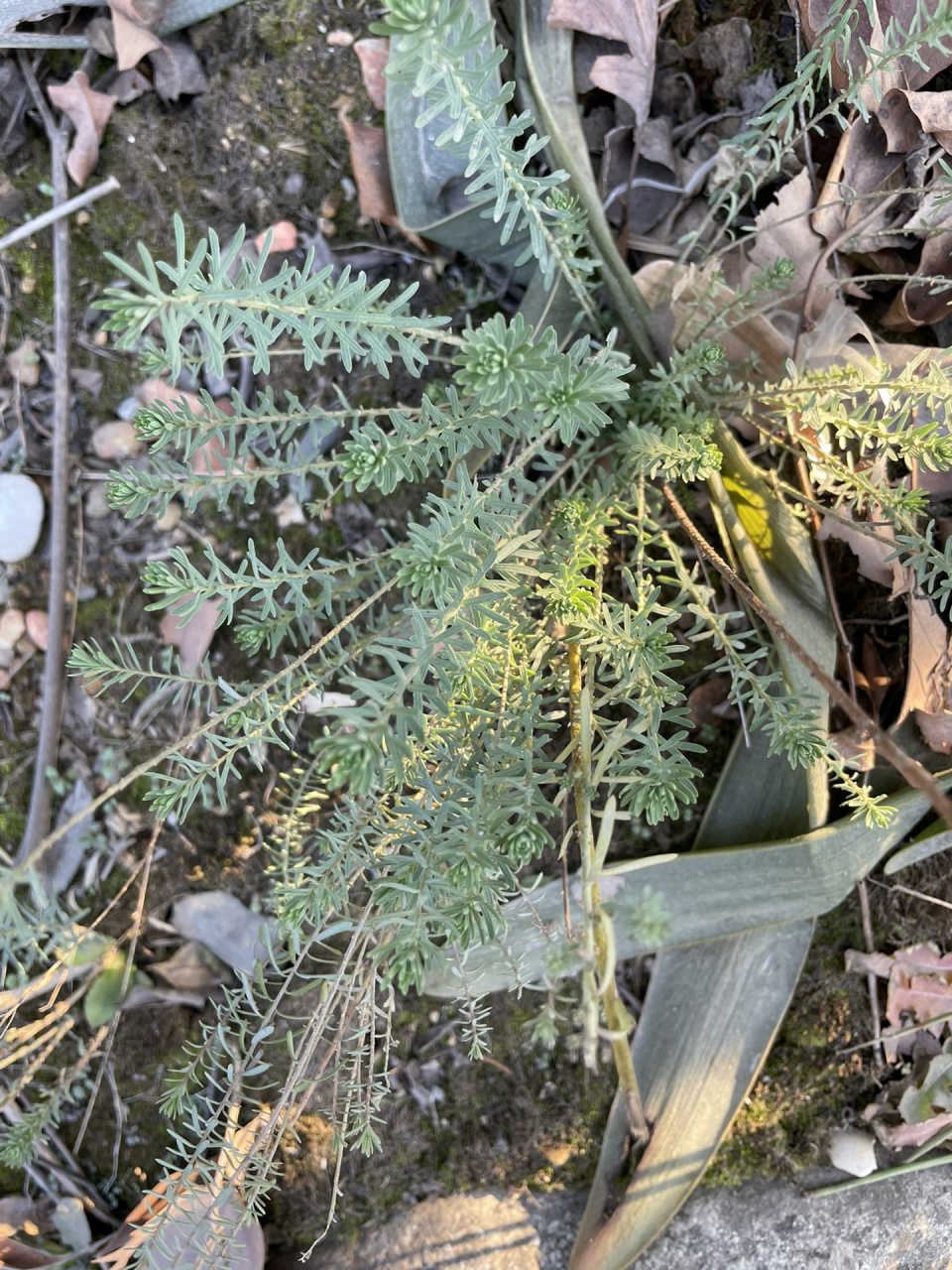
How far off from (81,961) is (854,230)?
1771 millimetres

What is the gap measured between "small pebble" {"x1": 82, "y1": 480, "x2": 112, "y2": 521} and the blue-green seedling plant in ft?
0.87

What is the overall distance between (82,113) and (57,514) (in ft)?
2.40

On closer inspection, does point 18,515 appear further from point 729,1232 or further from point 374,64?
point 729,1232

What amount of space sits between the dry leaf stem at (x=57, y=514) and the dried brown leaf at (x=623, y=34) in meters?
0.96

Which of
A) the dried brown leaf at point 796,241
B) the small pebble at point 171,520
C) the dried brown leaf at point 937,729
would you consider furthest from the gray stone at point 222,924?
the dried brown leaf at point 796,241

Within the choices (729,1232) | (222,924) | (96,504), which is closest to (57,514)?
(96,504)

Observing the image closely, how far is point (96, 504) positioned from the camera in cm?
165

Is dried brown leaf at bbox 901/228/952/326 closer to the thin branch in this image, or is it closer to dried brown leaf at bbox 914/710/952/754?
dried brown leaf at bbox 914/710/952/754

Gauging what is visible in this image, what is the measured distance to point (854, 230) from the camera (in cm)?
126

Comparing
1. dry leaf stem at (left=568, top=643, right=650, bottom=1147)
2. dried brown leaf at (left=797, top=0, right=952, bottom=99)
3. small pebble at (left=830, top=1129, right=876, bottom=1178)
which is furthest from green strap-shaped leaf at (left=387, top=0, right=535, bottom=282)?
small pebble at (left=830, top=1129, right=876, bottom=1178)

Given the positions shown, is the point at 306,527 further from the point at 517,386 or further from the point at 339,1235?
the point at 339,1235

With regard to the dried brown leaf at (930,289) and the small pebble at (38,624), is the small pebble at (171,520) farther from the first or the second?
the dried brown leaf at (930,289)

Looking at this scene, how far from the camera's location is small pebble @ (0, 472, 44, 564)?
5.37 ft

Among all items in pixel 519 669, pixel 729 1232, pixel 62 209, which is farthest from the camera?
pixel 62 209
